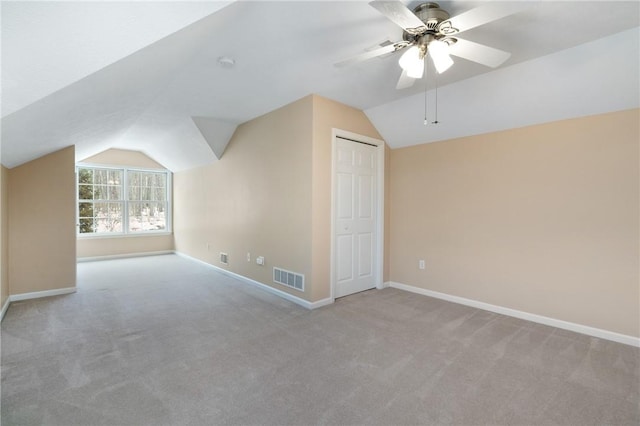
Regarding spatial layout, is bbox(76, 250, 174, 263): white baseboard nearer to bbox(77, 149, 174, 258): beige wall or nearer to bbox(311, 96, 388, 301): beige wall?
bbox(77, 149, 174, 258): beige wall

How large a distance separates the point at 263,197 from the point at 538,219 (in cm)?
340

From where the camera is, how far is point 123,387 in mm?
1940

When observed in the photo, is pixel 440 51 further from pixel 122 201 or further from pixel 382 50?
pixel 122 201

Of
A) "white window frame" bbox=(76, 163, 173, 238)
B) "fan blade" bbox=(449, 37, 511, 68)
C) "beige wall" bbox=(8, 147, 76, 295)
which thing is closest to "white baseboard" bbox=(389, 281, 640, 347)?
"fan blade" bbox=(449, 37, 511, 68)

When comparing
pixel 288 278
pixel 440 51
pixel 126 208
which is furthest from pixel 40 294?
pixel 440 51

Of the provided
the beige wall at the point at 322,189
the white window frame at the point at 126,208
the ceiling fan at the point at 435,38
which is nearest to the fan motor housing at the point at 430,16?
the ceiling fan at the point at 435,38

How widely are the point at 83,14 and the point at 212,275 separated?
4.38 m

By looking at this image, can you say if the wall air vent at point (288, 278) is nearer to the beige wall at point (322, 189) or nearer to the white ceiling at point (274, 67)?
the beige wall at point (322, 189)

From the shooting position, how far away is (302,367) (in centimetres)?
219

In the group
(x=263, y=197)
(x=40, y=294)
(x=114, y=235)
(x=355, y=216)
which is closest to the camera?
(x=40, y=294)

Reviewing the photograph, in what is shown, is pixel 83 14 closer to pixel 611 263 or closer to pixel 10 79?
pixel 10 79

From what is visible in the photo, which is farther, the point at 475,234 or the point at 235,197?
the point at 235,197

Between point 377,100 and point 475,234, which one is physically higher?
point 377,100

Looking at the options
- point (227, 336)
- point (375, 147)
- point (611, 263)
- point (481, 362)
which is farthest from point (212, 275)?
point (611, 263)
